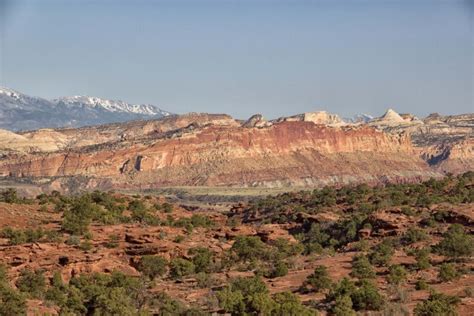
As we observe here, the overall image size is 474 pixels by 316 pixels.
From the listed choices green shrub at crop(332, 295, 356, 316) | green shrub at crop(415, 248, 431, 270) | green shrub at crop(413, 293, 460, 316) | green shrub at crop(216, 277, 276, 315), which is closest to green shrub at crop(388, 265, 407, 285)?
green shrub at crop(415, 248, 431, 270)

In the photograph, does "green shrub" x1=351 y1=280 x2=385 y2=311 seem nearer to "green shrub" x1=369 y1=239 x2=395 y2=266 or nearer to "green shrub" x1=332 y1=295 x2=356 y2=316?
"green shrub" x1=332 y1=295 x2=356 y2=316

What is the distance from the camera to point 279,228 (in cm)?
5809

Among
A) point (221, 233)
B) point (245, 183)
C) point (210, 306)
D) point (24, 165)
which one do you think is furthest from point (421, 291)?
point (24, 165)

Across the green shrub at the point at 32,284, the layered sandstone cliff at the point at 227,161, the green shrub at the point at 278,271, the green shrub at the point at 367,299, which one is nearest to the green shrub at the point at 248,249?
the green shrub at the point at 278,271

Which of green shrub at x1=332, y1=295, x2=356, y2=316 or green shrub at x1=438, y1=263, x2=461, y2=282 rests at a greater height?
green shrub at x1=438, y1=263, x2=461, y2=282

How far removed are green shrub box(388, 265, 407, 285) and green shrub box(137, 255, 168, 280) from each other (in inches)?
427

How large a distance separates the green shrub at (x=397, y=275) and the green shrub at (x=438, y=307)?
20.9ft

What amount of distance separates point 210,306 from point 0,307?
697 cm

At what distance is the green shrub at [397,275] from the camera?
34281 millimetres

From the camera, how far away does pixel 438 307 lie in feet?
86.0

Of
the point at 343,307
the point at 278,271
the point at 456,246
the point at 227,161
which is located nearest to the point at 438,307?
the point at 343,307

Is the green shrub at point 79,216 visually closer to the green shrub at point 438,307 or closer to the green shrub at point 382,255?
the green shrub at point 382,255

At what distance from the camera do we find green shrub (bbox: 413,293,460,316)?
26125mm

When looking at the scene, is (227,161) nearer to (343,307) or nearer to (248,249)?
(248,249)
